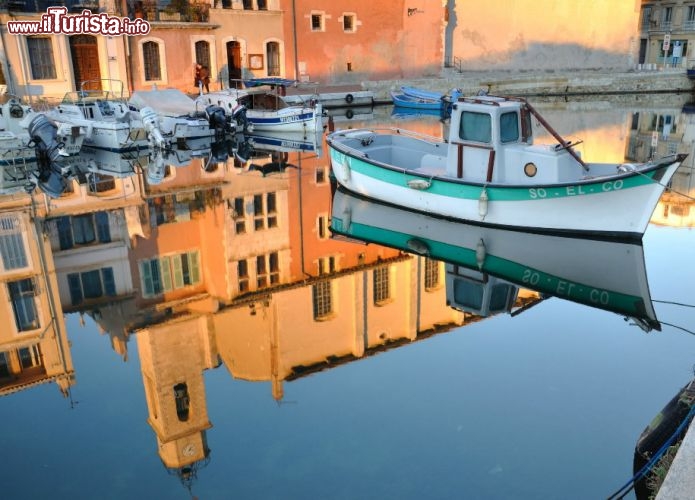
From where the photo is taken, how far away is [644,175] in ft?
34.0

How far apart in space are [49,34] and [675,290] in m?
27.6

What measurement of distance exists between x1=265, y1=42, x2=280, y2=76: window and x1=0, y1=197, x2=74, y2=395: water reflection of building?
81.5 ft

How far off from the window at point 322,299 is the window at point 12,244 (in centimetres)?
488

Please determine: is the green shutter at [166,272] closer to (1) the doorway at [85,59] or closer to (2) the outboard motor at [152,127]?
(2) the outboard motor at [152,127]

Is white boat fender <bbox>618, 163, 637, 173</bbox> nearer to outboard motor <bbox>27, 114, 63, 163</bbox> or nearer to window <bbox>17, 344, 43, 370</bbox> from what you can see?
window <bbox>17, 344, 43, 370</bbox>

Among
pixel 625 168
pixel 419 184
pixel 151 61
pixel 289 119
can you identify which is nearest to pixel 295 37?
pixel 151 61

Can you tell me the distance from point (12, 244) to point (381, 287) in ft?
22.4

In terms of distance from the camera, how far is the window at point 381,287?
993 cm

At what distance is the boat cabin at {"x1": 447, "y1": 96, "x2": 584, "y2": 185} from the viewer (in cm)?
1156

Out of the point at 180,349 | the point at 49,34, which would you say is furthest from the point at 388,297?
the point at 49,34

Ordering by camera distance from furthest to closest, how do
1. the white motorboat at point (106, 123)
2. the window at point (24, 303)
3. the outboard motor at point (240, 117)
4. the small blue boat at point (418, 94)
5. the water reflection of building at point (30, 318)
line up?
the small blue boat at point (418, 94), the outboard motor at point (240, 117), the white motorboat at point (106, 123), the window at point (24, 303), the water reflection of building at point (30, 318)

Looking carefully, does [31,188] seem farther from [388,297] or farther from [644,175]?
[644,175]

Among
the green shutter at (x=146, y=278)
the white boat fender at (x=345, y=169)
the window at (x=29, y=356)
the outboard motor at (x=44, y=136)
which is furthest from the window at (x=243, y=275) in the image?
the outboard motor at (x=44, y=136)

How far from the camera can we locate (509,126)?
39.5 ft
